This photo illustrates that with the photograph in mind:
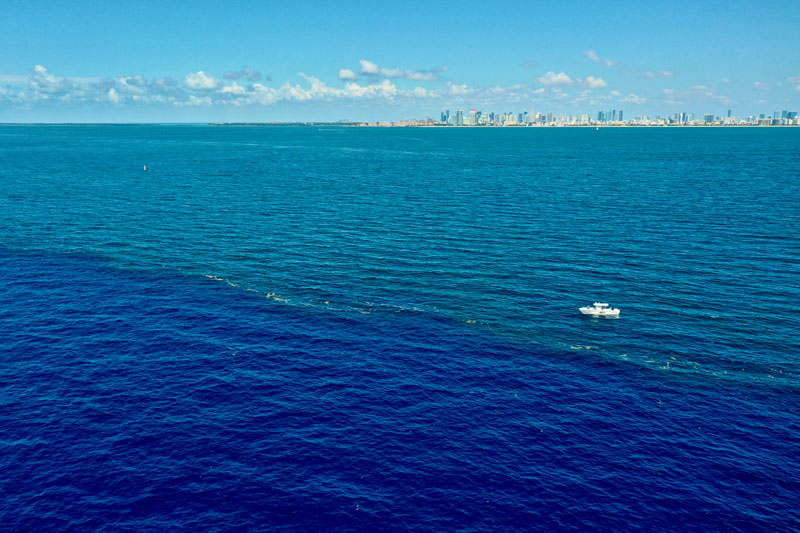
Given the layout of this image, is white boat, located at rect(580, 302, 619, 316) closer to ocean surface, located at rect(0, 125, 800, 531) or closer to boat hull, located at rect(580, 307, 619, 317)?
boat hull, located at rect(580, 307, 619, 317)

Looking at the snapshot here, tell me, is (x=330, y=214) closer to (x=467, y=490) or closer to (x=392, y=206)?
(x=392, y=206)

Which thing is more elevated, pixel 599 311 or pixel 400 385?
pixel 599 311

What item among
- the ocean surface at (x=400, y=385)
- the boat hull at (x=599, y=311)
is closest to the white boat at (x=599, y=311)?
the boat hull at (x=599, y=311)

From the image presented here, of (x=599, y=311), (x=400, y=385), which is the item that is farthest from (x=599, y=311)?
(x=400, y=385)

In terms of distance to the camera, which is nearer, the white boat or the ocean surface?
the ocean surface

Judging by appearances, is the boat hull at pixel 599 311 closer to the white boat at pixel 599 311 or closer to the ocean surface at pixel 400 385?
the white boat at pixel 599 311

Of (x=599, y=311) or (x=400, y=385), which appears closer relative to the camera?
(x=400, y=385)

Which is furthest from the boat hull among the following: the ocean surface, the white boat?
the ocean surface

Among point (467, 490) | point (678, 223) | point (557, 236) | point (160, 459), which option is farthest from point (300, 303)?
point (678, 223)

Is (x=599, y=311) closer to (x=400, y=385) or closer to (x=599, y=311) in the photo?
(x=599, y=311)
